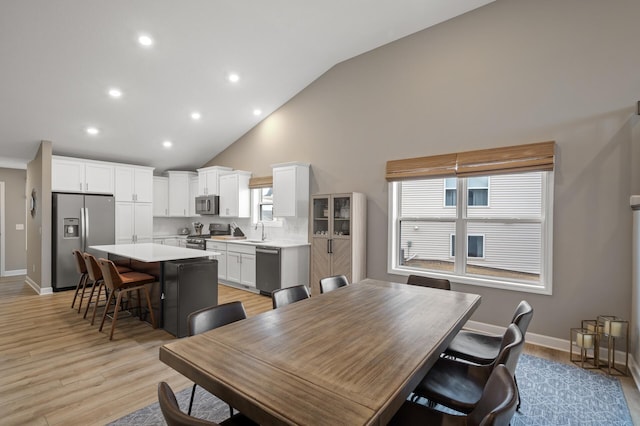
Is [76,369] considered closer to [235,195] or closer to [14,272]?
[235,195]

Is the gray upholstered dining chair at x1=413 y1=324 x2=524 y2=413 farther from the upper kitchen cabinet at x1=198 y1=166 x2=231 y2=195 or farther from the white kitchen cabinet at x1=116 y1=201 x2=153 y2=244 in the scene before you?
the white kitchen cabinet at x1=116 y1=201 x2=153 y2=244

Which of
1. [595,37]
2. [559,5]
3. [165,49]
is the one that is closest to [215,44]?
[165,49]

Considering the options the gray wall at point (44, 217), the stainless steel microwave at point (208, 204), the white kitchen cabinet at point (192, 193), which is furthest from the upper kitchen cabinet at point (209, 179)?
the gray wall at point (44, 217)

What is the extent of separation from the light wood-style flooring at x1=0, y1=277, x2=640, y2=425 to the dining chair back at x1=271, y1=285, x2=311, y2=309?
3.74 feet

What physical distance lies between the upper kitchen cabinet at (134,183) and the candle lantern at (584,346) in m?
7.25

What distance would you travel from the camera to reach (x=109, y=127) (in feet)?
17.9

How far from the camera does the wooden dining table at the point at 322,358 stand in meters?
1.01

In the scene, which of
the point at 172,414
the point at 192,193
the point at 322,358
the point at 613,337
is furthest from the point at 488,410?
the point at 192,193

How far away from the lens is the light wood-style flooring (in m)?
2.27

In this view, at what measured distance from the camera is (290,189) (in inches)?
216

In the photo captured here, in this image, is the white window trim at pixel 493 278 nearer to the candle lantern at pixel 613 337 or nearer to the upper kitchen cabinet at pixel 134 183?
the candle lantern at pixel 613 337

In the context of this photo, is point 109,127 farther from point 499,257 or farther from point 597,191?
point 597,191

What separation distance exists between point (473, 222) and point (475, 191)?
389 millimetres

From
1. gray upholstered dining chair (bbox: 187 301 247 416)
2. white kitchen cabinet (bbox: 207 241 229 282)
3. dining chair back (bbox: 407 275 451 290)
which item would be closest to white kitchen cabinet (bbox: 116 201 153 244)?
white kitchen cabinet (bbox: 207 241 229 282)
